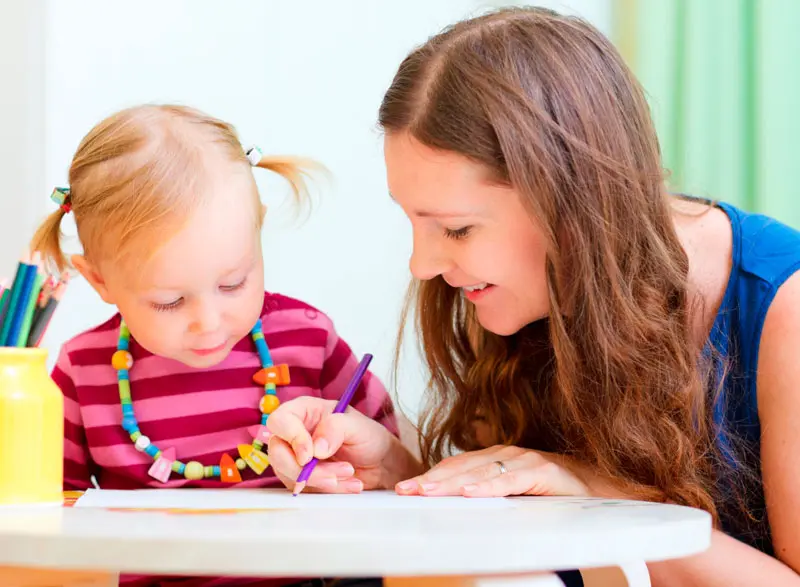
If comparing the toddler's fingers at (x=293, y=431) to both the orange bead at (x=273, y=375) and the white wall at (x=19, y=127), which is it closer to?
the orange bead at (x=273, y=375)

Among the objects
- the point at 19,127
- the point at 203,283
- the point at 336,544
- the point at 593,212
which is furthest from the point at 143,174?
the point at 19,127

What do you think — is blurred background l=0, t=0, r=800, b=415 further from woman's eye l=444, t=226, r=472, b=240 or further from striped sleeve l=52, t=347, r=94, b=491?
woman's eye l=444, t=226, r=472, b=240

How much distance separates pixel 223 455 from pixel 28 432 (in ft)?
1.43

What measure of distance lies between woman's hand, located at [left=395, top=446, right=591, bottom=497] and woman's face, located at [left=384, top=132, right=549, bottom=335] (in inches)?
6.9

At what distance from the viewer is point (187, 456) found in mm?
1165

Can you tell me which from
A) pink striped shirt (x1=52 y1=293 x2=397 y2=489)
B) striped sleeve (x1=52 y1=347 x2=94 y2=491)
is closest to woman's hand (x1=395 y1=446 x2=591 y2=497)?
pink striped shirt (x1=52 y1=293 x2=397 y2=489)

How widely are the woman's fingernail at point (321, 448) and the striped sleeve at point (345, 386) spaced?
27 centimetres

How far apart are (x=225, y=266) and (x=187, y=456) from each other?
271mm

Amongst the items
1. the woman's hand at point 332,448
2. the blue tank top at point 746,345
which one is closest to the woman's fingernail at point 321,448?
the woman's hand at point 332,448

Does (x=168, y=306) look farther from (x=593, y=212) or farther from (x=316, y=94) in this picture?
(x=316, y=94)

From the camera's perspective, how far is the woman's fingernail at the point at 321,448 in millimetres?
917

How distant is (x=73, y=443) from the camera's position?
119 cm

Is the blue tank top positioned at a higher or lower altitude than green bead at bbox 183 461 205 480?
higher

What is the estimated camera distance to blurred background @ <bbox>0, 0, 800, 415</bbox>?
157 centimetres
